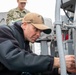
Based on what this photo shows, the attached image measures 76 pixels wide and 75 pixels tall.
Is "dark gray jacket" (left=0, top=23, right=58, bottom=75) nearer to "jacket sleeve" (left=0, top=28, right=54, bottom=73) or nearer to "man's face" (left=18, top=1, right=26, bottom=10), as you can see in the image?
"jacket sleeve" (left=0, top=28, right=54, bottom=73)

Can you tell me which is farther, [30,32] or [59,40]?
[30,32]

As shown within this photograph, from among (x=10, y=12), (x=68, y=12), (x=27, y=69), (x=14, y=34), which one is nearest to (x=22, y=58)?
(x=27, y=69)

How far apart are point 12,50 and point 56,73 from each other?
67 centimetres

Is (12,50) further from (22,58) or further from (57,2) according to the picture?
(57,2)

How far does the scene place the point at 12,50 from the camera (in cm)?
209

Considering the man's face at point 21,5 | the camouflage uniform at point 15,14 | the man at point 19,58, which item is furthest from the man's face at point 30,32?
the man's face at point 21,5

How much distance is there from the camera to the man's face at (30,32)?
2.34 m

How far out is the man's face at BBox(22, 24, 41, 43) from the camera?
7.67ft

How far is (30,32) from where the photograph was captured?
2342 mm

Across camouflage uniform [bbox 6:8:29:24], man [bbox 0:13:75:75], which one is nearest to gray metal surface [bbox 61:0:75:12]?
man [bbox 0:13:75:75]

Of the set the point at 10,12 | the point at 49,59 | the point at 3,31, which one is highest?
the point at 3,31

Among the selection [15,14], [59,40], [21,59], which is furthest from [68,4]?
[15,14]

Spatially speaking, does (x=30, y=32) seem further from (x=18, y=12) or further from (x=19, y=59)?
(x=18, y=12)

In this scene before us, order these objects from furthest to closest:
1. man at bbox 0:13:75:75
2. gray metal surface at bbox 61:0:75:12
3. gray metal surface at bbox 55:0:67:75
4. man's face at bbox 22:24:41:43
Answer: man's face at bbox 22:24:41:43, man at bbox 0:13:75:75, gray metal surface at bbox 61:0:75:12, gray metal surface at bbox 55:0:67:75
